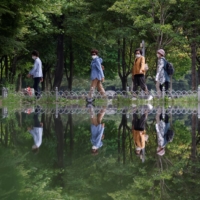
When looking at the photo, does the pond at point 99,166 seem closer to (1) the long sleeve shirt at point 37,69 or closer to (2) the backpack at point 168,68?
(1) the long sleeve shirt at point 37,69

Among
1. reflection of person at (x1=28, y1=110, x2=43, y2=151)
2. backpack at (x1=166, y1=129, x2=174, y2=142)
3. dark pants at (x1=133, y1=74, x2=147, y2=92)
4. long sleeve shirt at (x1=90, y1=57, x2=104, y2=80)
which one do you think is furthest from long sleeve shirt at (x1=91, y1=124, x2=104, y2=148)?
dark pants at (x1=133, y1=74, x2=147, y2=92)

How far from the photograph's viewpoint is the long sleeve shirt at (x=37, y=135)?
793 cm

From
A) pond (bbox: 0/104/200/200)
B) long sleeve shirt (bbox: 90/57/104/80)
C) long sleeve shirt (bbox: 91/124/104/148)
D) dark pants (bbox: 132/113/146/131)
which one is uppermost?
long sleeve shirt (bbox: 90/57/104/80)

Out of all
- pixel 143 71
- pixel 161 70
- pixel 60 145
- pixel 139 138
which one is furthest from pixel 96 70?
pixel 60 145

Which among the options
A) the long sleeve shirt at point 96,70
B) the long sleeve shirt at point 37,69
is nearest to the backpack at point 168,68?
the long sleeve shirt at point 96,70

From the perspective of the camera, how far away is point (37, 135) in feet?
30.3

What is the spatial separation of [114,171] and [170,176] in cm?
64

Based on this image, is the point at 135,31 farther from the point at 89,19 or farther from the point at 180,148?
the point at 180,148

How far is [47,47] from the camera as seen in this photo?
4547 cm

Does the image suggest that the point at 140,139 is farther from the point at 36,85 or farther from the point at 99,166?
the point at 36,85

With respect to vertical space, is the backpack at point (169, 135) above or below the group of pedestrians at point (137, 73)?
below

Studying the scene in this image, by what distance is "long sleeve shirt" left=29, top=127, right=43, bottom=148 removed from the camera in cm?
793

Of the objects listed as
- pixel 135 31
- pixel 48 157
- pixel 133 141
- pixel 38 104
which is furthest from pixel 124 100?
pixel 48 157

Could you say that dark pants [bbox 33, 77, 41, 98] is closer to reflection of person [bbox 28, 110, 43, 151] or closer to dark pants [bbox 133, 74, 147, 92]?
dark pants [bbox 133, 74, 147, 92]
